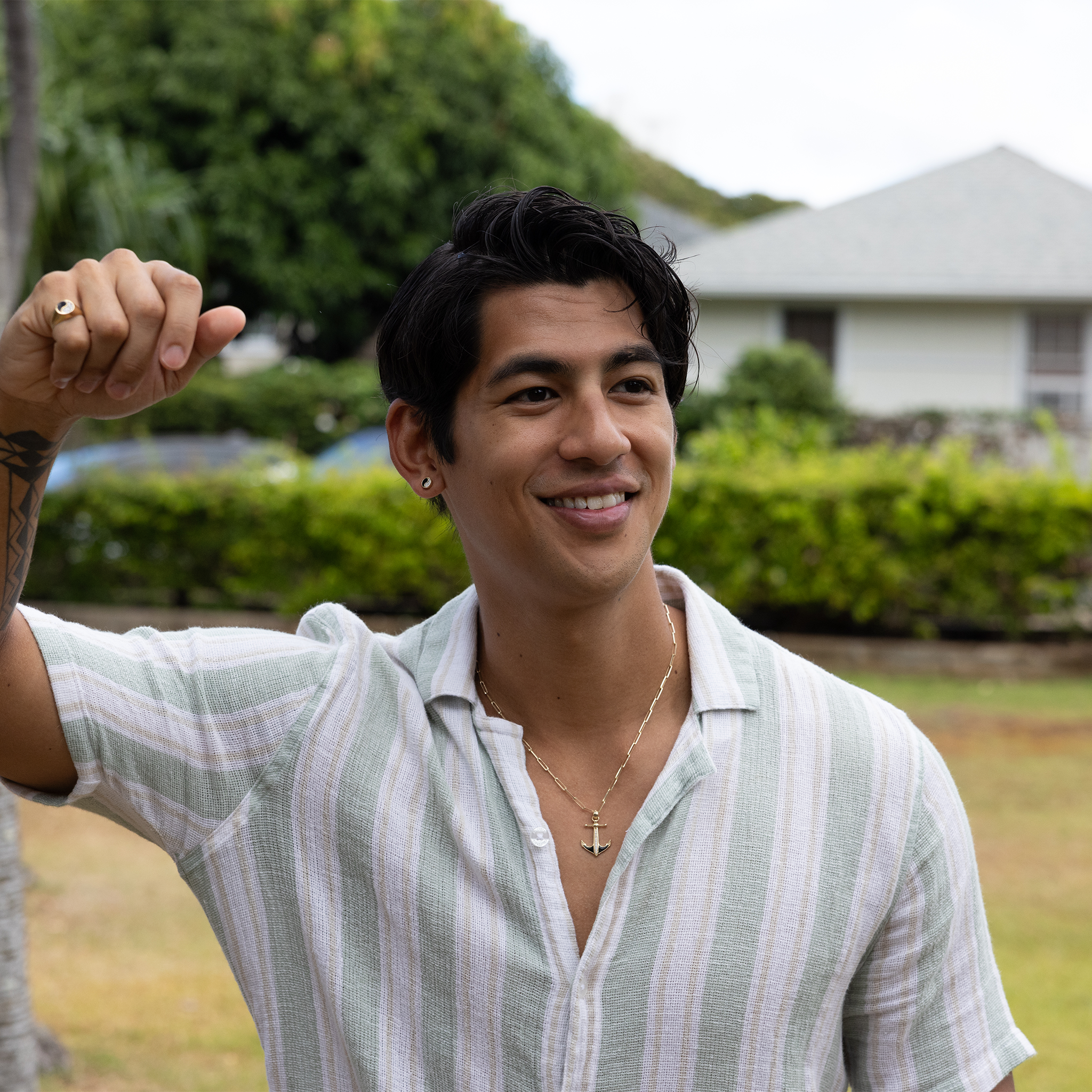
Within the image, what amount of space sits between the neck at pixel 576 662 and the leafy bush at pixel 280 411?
18383 mm

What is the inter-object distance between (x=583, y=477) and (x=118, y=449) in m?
13.0

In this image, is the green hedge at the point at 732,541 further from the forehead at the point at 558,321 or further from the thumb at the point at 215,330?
the thumb at the point at 215,330

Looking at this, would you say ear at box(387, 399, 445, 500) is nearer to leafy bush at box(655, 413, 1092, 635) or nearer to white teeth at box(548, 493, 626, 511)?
white teeth at box(548, 493, 626, 511)

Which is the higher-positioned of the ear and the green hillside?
the green hillside

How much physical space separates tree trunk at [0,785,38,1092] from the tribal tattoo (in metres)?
2.00

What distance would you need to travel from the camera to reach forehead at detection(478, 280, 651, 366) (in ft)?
6.40

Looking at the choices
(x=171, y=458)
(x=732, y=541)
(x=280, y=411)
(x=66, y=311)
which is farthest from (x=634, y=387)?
(x=280, y=411)

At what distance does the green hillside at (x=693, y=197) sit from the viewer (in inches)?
2391

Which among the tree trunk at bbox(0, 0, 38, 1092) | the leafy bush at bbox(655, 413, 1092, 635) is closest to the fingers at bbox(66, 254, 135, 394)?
the tree trunk at bbox(0, 0, 38, 1092)

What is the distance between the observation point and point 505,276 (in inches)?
78.7

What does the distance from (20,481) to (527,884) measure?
2.83ft

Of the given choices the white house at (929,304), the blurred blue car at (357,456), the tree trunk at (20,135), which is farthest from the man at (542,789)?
the white house at (929,304)

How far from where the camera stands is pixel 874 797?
185 centimetres

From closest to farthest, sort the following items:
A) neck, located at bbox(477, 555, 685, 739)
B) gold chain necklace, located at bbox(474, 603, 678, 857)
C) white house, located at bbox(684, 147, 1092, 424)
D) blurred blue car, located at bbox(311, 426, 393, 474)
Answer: gold chain necklace, located at bbox(474, 603, 678, 857) → neck, located at bbox(477, 555, 685, 739) → blurred blue car, located at bbox(311, 426, 393, 474) → white house, located at bbox(684, 147, 1092, 424)
